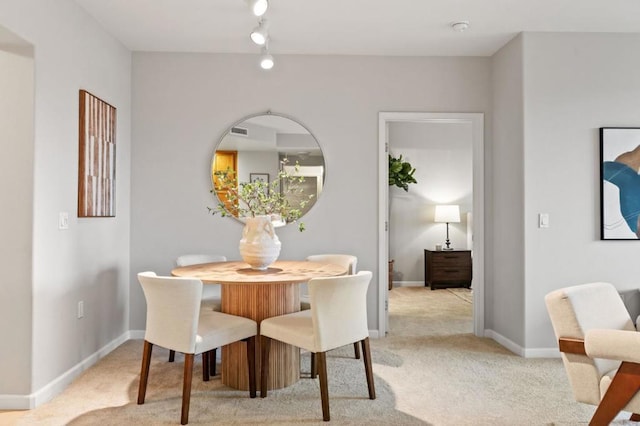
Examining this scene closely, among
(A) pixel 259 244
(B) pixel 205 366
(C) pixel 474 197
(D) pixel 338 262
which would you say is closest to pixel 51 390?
(B) pixel 205 366

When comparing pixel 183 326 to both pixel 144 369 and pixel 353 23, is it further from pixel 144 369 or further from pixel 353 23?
pixel 353 23

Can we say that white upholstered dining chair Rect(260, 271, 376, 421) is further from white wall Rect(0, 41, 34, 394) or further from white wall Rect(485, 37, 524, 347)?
white wall Rect(485, 37, 524, 347)

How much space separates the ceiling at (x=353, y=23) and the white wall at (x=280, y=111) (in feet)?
0.51

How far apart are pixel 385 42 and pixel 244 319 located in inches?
101

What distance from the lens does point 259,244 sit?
311 centimetres

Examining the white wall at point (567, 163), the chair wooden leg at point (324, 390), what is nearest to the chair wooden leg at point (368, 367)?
the chair wooden leg at point (324, 390)

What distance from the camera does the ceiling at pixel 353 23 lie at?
3305mm

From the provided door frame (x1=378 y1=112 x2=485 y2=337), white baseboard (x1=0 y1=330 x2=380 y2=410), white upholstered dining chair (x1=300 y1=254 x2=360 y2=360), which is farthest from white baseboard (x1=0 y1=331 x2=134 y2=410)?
door frame (x1=378 y1=112 x2=485 y2=337)

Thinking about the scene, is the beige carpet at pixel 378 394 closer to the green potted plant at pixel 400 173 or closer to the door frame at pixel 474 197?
the door frame at pixel 474 197

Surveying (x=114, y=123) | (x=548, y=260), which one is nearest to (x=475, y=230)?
(x=548, y=260)

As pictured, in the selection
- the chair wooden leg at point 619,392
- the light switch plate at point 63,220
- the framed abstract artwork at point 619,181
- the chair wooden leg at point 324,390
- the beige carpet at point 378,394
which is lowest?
the beige carpet at point 378,394

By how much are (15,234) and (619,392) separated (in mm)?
3111

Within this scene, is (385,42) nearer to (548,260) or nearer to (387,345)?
(548,260)

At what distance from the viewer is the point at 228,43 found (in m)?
4.03
